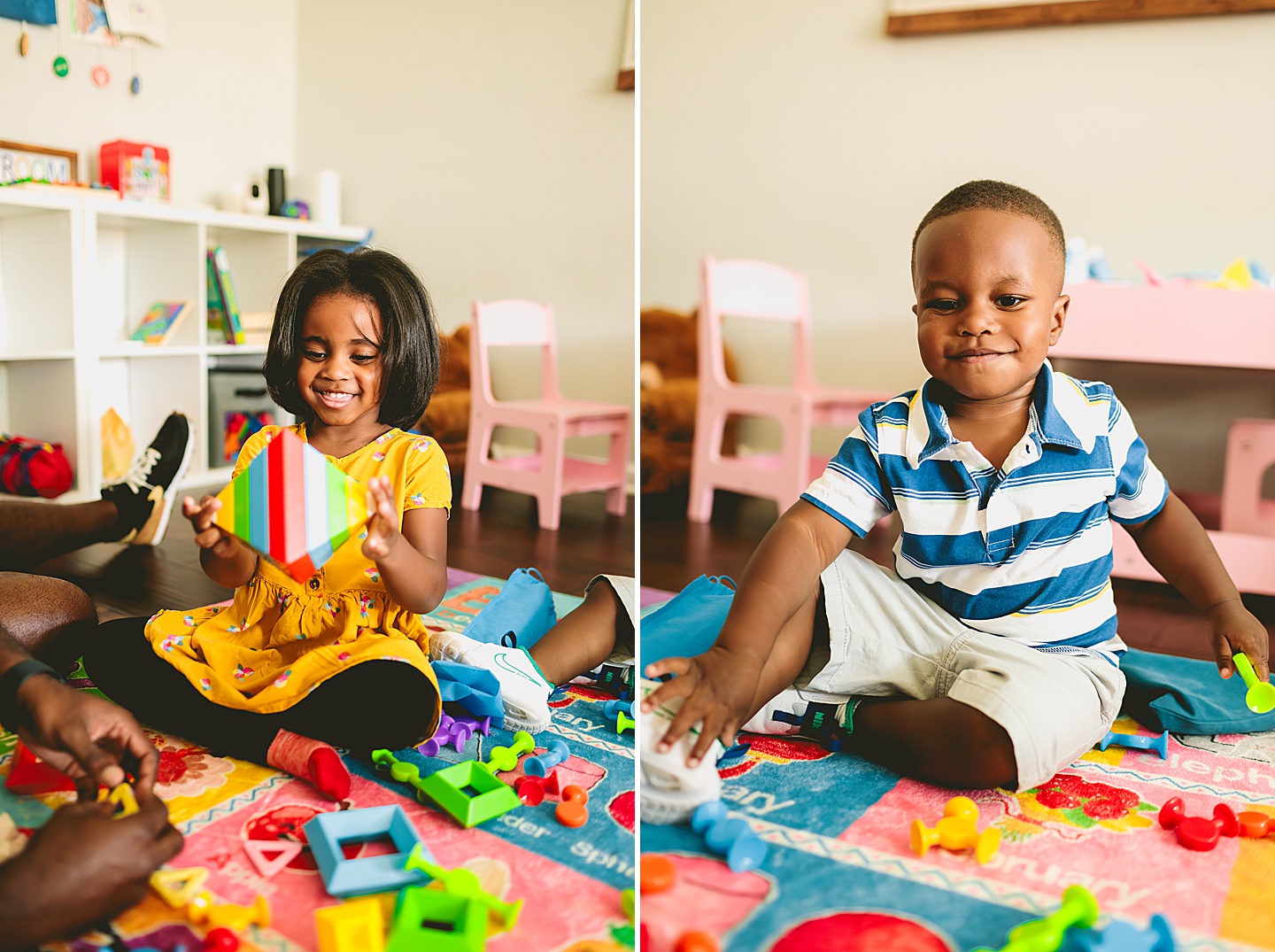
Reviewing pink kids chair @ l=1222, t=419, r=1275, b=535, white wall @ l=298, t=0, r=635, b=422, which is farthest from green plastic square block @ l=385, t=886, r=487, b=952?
white wall @ l=298, t=0, r=635, b=422

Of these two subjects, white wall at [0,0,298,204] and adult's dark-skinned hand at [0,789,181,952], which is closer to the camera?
adult's dark-skinned hand at [0,789,181,952]

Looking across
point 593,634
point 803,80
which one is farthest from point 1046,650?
point 803,80

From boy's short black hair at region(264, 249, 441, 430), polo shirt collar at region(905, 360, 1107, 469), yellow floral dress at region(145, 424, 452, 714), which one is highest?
boy's short black hair at region(264, 249, 441, 430)

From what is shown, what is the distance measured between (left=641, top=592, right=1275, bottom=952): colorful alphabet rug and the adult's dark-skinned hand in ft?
0.98

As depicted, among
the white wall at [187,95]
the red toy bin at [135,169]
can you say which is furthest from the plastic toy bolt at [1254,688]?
the white wall at [187,95]

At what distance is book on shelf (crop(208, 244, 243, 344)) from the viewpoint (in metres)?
2.29

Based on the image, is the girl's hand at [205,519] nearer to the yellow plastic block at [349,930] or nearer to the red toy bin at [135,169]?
the yellow plastic block at [349,930]

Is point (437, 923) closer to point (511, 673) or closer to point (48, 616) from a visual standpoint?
point (511, 673)

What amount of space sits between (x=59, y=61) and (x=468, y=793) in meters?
2.16

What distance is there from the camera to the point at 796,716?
0.90m

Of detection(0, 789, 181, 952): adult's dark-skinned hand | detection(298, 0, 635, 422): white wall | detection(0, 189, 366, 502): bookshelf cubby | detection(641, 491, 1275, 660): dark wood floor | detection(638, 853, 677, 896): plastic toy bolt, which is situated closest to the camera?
detection(0, 789, 181, 952): adult's dark-skinned hand

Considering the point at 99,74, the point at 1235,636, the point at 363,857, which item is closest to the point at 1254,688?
the point at 1235,636

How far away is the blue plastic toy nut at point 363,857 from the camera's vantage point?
62 cm

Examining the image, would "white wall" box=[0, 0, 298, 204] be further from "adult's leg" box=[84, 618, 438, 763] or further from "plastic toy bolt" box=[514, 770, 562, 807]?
"plastic toy bolt" box=[514, 770, 562, 807]
